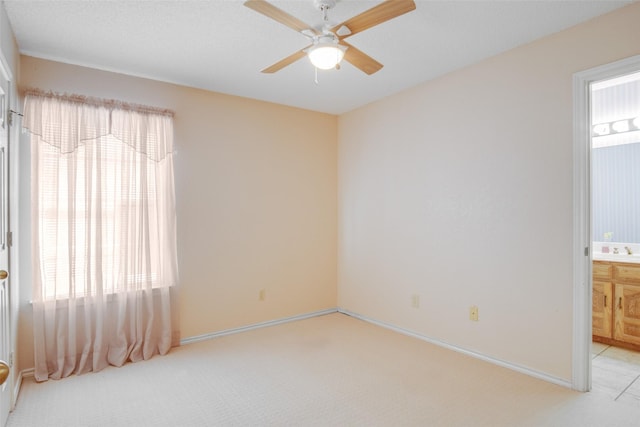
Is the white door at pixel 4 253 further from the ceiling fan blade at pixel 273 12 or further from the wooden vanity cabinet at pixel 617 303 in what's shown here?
the wooden vanity cabinet at pixel 617 303

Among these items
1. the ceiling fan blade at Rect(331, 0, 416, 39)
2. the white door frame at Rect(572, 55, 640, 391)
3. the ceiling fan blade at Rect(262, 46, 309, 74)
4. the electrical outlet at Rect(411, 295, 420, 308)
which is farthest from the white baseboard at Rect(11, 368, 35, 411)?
the white door frame at Rect(572, 55, 640, 391)

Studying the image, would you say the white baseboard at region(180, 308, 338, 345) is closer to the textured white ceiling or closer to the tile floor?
the textured white ceiling

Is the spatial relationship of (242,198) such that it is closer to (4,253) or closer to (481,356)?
(4,253)

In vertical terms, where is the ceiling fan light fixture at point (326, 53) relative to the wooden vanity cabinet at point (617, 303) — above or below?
above

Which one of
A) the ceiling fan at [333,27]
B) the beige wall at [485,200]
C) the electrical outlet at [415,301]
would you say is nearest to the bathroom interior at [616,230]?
the beige wall at [485,200]

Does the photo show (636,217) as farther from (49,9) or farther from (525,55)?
(49,9)

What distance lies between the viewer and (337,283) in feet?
15.2

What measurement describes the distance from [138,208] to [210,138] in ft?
3.21

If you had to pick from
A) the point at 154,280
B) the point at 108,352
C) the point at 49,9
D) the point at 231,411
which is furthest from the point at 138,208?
the point at 231,411

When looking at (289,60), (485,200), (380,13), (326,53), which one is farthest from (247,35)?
(485,200)

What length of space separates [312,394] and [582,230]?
2148 mm

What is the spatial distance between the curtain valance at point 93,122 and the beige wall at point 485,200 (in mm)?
2194

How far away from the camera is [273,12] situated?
1767 millimetres

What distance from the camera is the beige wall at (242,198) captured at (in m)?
3.40
